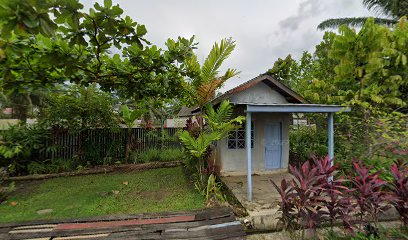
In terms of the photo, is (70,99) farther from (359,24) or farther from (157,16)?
(359,24)

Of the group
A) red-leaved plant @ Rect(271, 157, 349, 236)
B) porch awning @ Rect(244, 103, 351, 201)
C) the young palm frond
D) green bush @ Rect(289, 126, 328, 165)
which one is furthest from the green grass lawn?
green bush @ Rect(289, 126, 328, 165)

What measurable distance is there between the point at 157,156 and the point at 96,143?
2708 millimetres

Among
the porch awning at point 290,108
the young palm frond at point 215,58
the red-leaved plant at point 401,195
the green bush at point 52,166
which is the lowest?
the green bush at point 52,166

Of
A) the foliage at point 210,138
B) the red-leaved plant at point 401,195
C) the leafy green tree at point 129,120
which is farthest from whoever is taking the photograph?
the leafy green tree at point 129,120

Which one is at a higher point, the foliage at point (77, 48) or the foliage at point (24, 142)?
the foliage at point (77, 48)

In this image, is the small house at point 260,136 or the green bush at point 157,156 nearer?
the small house at point 260,136

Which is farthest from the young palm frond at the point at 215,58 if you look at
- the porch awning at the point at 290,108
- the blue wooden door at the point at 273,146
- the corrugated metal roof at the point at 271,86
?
the blue wooden door at the point at 273,146

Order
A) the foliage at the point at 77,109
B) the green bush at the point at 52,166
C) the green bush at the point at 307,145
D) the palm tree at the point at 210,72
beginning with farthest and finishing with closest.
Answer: the foliage at the point at 77,109 → the green bush at the point at 307,145 → the green bush at the point at 52,166 → the palm tree at the point at 210,72

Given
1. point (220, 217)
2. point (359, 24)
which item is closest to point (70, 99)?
point (220, 217)

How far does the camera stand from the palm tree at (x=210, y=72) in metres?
5.36

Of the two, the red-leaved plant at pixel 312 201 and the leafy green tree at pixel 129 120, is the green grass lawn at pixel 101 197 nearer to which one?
the leafy green tree at pixel 129 120

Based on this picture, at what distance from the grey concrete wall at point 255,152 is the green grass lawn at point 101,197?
4.92 feet

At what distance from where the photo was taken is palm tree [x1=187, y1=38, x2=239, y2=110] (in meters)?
5.36

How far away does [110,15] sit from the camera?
103 inches
